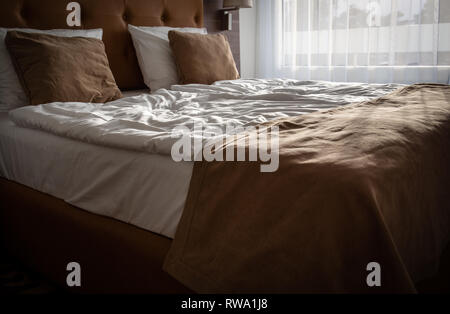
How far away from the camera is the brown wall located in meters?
3.29

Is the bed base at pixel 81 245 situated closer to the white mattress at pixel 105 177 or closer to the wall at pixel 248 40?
the white mattress at pixel 105 177

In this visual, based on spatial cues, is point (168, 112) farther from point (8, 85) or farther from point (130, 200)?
point (8, 85)

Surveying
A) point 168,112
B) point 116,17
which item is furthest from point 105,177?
point 116,17

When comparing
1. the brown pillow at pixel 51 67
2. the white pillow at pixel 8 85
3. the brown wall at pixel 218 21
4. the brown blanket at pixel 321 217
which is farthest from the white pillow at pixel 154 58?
the brown blanket at pixel 321 217

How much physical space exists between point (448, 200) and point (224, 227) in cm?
68

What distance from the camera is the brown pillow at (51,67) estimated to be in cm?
172

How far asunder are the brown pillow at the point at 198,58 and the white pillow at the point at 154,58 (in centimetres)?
6

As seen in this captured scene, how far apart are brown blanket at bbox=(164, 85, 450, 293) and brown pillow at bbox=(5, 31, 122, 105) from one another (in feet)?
3.46

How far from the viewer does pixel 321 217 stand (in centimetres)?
77

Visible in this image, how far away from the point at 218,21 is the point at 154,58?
1.21 m

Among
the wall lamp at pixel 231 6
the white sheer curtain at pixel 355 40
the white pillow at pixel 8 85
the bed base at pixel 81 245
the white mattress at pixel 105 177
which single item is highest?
the wall lamp at pixel 231 6
